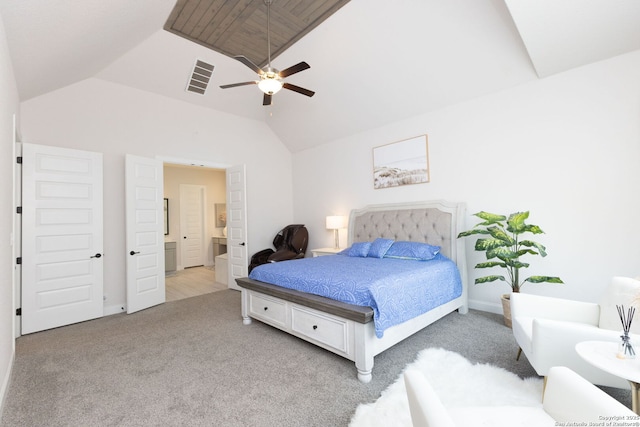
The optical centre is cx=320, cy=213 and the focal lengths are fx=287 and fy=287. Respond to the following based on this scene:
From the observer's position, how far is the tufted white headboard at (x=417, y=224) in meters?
3.80

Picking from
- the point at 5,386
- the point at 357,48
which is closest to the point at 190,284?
the point at 5,386

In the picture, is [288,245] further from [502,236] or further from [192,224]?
[502,236]

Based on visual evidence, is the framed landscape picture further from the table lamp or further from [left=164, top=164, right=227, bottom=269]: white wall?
[left=164, top=164, right=227, bottom=269]: white wall

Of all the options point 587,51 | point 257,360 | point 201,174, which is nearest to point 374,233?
point 257,360

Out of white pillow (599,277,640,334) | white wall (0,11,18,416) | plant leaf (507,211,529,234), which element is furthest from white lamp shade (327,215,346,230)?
white wall (0,11,18,416)

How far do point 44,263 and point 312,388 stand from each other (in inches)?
143

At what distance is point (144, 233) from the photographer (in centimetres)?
425

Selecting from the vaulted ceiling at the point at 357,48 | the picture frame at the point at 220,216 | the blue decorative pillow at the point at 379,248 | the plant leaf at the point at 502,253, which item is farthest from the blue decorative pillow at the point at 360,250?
the picture frame at the point at 220,216

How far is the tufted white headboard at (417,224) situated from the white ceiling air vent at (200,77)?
330 centimetres

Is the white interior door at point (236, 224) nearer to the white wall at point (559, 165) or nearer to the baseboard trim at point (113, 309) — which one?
the baseboard trim at point (113, 309)

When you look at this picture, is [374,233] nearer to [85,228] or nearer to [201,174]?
[85,228]

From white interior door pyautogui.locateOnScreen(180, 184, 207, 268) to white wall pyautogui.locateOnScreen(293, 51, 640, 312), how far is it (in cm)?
597

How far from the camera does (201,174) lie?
8.00 meters

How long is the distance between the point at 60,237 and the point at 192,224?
166 inches
